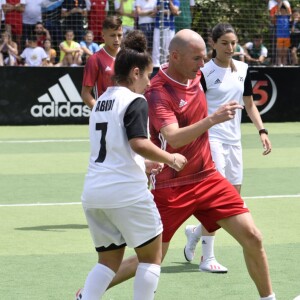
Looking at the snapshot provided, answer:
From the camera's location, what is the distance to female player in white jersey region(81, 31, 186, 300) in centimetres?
544

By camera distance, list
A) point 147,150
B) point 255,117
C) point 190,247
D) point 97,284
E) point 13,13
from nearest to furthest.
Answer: point 147,150 → point 97,284 → point 190,247 → point 255,117 → point 13,13

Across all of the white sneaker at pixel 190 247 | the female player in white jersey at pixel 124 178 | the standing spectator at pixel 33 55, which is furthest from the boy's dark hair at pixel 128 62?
the standing spectator at pixel 33 55

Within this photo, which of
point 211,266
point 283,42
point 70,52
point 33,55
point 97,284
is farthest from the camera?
point 283,42

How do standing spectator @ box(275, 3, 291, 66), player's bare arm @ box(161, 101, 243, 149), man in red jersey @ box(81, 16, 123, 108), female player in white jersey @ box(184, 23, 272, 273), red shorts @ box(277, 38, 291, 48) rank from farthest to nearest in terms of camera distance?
red shorts @ box(277, 38, 291, 48) < standing spectator @ box(275, 3, 291, 66) < man in red jersey @ box(81, 16, 123, 108) < female player in white jersey @ box(184, 23, 272, 273) < player's bare arm @ box(161, 101, 243, 149)

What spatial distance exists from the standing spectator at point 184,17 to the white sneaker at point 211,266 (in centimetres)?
1339

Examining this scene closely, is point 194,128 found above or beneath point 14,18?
above

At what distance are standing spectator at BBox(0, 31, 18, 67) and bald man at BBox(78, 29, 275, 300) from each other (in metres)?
13.7

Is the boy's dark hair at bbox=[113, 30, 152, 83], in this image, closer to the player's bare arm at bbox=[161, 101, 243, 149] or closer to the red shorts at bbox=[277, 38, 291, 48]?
the player's bare arm at bbox=[161, 101, 243, 149]

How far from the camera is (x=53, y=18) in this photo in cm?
2022

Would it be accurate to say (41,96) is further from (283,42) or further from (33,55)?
(283,42)

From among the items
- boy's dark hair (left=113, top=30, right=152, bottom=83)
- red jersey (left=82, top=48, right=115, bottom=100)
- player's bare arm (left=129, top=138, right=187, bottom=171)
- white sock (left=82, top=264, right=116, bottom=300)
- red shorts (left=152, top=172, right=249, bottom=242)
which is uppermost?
boy's dark hair (left=113, top=30, right=152, bottom=83)

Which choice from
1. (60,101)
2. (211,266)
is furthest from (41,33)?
(211,266)

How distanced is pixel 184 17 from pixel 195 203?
14.8 m

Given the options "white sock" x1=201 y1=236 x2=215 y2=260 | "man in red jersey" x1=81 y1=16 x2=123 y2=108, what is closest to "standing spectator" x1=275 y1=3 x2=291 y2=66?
"man in red jersey" x1=81 y1=16 x2=123 y2=108
